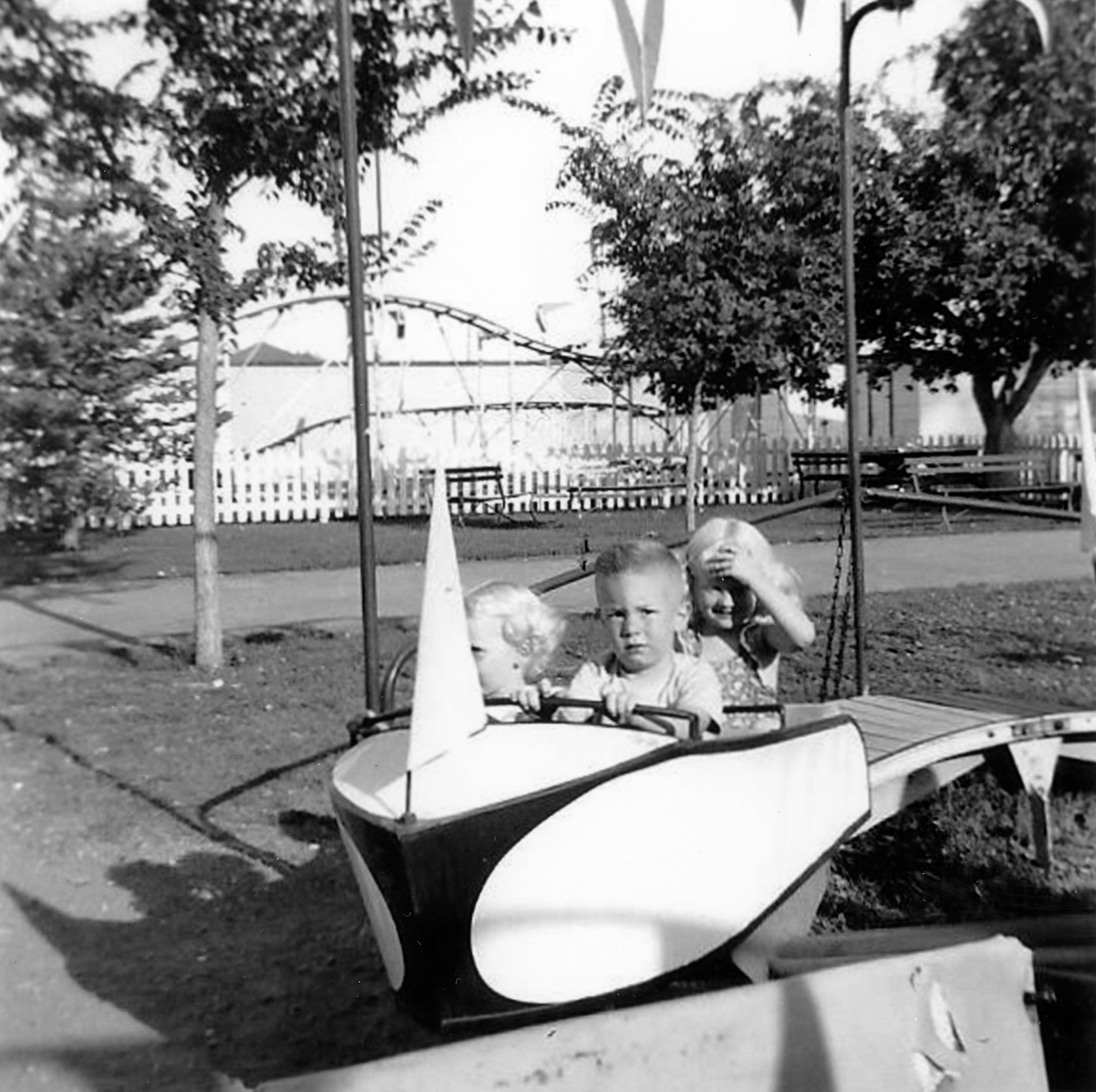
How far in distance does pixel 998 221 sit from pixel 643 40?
3.92 ft

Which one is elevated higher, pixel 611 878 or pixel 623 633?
pixel 623 633

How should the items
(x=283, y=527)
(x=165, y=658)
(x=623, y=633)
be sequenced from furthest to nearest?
(x=165, y=658), (x=283, y=527), (x=623, y=633)

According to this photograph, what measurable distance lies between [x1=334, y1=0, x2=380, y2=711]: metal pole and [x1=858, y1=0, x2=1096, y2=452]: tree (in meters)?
1.05

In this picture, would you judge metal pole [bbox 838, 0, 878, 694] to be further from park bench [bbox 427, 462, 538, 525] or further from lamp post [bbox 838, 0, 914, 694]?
park bench [bbox 427, 462, 538, 525]

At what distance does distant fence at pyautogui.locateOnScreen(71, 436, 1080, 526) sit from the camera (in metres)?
2.91

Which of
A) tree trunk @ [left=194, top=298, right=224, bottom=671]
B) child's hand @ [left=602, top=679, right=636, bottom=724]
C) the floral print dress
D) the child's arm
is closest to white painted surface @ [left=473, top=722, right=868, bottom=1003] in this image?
child's hand @ [left=602, top=679, right=636, bottom=724]

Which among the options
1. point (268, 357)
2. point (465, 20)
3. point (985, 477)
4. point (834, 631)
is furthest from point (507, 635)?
point (834, 631)

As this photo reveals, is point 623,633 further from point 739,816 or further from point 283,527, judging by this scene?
point 283,527

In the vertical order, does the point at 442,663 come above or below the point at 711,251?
below

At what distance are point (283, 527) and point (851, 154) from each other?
7.62 feet

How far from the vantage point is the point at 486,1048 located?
1597mm

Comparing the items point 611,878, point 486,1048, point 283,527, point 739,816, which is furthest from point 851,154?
point 283,527

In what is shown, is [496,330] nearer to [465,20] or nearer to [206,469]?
[465,20]

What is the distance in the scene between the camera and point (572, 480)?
2.99 m
